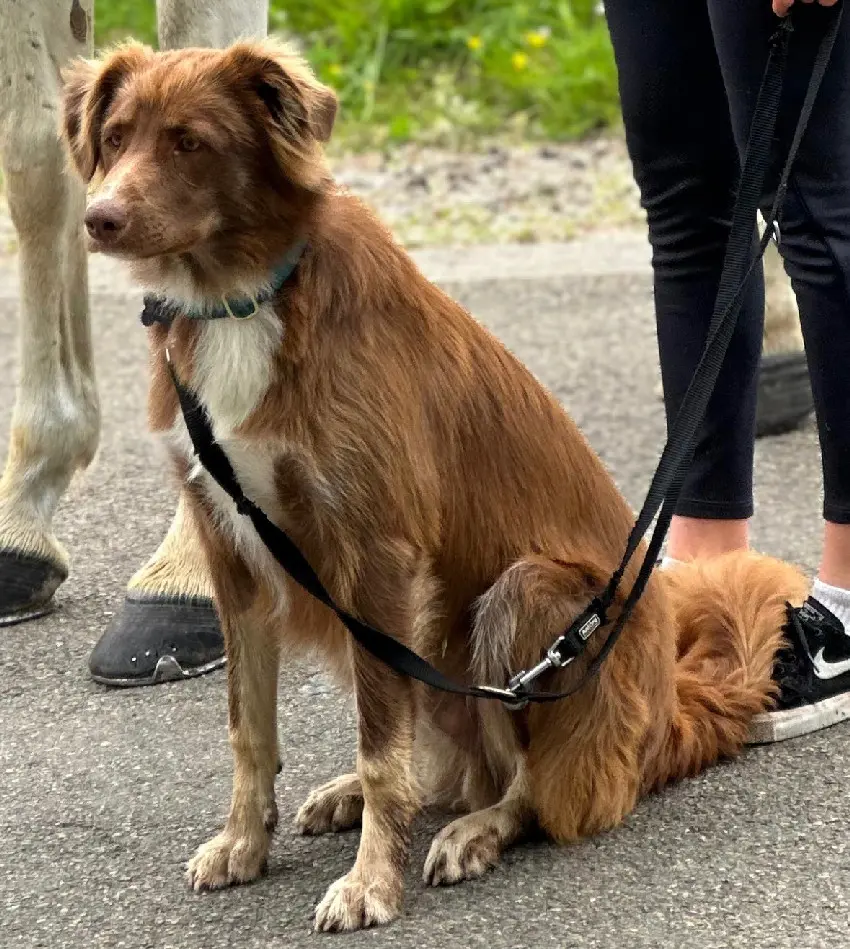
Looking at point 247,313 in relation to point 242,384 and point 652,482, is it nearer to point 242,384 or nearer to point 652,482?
point 242,384

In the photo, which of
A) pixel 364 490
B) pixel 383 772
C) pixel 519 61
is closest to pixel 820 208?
pixel 364 490

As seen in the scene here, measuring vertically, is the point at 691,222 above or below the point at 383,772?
above

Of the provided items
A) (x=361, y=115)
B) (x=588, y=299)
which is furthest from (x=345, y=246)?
(x=361, y=115)

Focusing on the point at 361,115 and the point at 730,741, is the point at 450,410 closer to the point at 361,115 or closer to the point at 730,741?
the point at 730,741

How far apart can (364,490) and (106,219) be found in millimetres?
571

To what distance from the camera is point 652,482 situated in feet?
8.61

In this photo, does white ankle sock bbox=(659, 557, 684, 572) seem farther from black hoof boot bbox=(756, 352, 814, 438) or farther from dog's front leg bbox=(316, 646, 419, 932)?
black hoof boot bbox=(756, 352, 814, 438)

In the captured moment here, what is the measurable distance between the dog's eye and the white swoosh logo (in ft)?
5.23

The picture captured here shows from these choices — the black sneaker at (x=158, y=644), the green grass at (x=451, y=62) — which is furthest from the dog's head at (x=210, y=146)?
the green grass at (x=451, y=62)

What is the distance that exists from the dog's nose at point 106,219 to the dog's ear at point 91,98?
26 centimetres

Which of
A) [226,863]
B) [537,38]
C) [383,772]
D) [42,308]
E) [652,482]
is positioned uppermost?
[537,38]

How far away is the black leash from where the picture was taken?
250 centimetres

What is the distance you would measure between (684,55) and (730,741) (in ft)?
4.44

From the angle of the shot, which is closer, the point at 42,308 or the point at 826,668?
the point at 826,668
